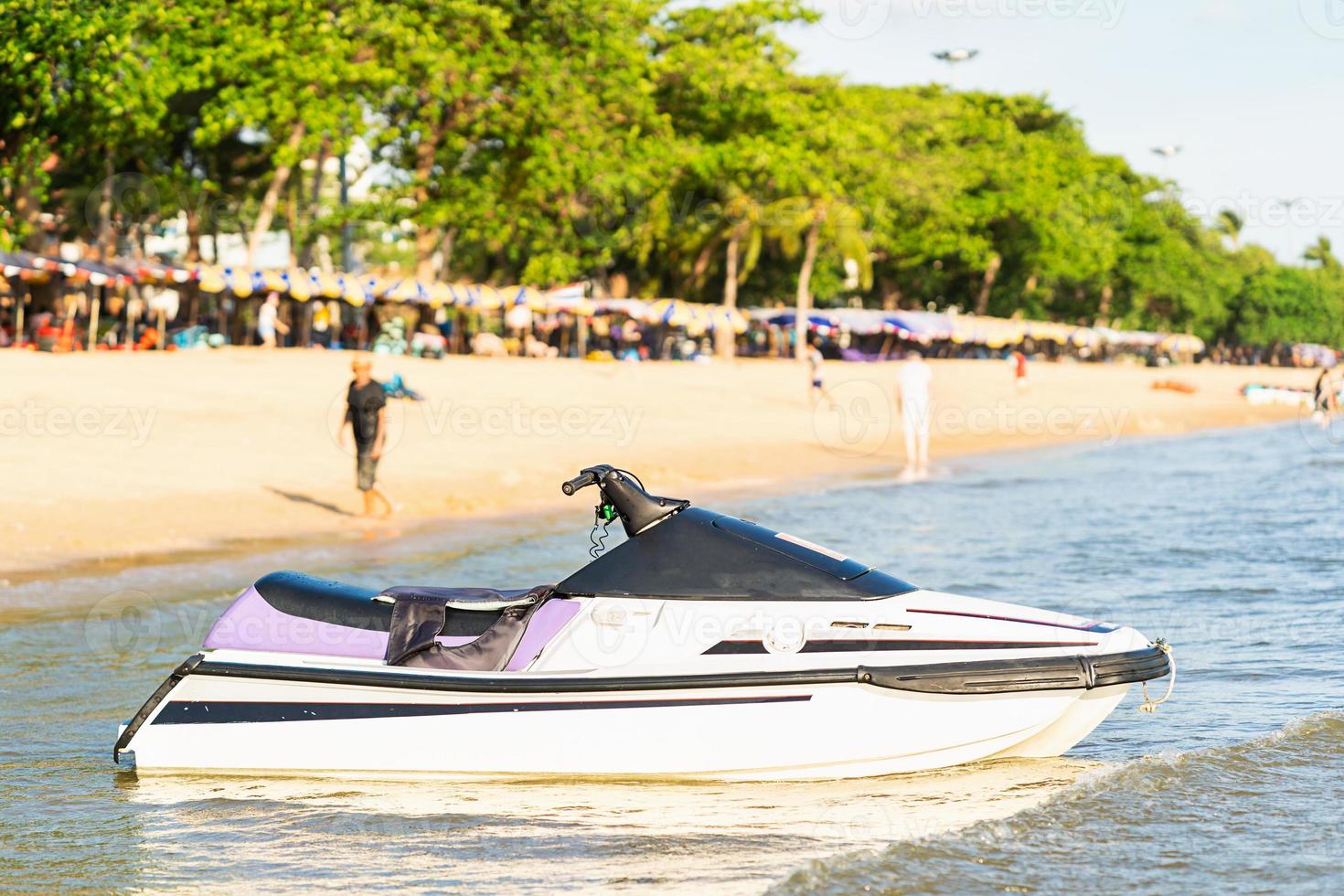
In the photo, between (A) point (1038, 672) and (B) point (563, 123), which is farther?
(B) point (563, 123)

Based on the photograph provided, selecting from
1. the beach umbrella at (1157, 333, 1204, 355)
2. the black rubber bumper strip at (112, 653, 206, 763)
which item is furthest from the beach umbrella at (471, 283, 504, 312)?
the beach umbrella at (1157, 333, 1204, 355)

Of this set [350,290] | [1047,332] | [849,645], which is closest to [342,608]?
[849,645]

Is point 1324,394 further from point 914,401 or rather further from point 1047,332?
point 1047,332

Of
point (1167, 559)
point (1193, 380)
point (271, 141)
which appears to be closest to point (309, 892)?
point (1167, 559)

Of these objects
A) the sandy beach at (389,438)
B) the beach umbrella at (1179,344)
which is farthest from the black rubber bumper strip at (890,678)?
the beach umbrella at (1179,344)

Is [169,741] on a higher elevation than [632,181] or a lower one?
lower

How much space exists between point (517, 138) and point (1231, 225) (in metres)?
99.1

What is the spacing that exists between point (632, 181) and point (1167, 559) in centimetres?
2822

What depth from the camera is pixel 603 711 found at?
6.13 m

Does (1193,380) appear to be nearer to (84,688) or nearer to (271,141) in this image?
(271,141)

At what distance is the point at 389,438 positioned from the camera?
21312mm

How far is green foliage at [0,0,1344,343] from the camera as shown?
31438mm

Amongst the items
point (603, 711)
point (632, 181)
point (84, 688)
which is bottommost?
point (84, 688)

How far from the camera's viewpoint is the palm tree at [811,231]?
160 ft
